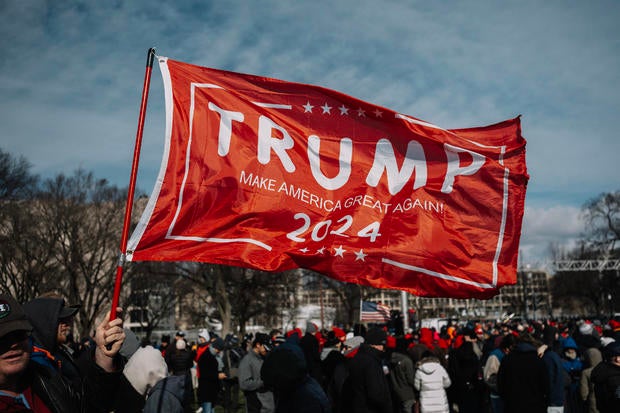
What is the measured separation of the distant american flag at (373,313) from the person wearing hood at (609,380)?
659 inches

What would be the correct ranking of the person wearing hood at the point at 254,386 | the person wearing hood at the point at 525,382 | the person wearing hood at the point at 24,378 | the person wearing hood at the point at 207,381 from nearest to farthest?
the person wearing hood at the point at 24,378 → the person wearing hood at the point at 525,382 → the person wearing hood at the point at 254,386 → the person wearing hood at the point at 207,381

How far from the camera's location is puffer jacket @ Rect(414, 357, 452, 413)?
9.51m

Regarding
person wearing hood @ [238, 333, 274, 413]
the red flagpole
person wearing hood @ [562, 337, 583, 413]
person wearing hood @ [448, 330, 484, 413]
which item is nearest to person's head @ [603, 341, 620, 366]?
person wearing hood @ [448, 330, 484, 413]

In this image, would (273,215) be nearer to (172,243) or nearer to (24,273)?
(172,243)

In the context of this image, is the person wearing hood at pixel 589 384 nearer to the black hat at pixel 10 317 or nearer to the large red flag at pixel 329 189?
the large red flag at pixel 329 189

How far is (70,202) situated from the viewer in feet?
104

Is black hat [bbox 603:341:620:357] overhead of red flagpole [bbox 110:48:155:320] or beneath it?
beneath

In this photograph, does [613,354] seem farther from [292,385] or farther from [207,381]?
[207,381]

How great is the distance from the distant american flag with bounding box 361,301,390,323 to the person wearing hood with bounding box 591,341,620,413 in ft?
54.9

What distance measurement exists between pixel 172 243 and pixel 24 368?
2.45m

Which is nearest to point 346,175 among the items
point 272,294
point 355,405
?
point 355,405

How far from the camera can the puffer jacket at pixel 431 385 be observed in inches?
374

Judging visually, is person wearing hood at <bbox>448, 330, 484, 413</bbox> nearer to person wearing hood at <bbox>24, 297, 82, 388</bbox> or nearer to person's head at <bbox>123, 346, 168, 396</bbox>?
person's head at <bbox>123, 346, 168, 396</bbox>

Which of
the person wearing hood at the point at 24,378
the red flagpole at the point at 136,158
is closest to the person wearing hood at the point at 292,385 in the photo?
the red flagpole at the point at 136,158
